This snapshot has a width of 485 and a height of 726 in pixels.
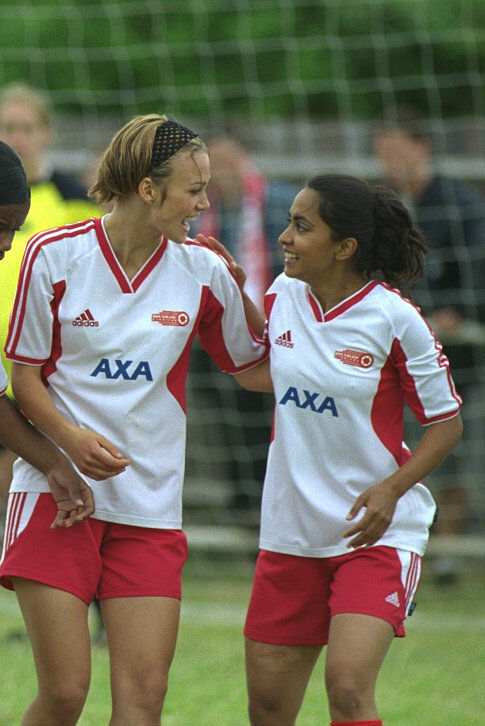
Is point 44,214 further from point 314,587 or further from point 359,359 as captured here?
point 314,587

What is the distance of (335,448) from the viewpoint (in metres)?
3.24

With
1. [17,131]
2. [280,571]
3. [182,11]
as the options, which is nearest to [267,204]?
[17,131]

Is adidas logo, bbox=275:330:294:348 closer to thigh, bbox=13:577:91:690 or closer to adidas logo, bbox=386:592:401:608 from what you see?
adidas logo, bbox=386:592:401:608

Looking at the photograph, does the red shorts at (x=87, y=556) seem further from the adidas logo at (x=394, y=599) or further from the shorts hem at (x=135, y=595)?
the adidas logo at (x=394, y=599)

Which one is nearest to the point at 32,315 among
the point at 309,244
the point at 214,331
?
the point at 214,331

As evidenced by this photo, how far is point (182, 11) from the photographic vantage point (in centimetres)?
1036

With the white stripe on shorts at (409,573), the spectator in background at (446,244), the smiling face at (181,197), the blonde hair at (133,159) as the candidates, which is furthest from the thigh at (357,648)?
the spectator in background at (446,244)

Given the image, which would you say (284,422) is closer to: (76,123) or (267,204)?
(267,204)

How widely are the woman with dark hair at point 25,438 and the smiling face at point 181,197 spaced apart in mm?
363

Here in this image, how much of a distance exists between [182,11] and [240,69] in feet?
2.67

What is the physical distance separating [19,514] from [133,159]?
0.98 meters

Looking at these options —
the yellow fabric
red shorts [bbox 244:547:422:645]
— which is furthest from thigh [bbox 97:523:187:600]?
the yellow fabric

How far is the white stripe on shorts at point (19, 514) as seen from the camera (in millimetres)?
3127

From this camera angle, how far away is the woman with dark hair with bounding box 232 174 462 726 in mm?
3213
